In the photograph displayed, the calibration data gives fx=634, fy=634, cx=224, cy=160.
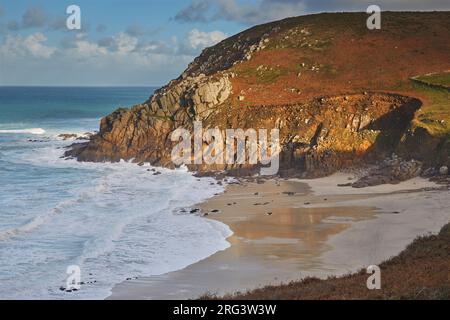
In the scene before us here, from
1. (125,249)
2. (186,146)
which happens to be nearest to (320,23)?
(186,146)

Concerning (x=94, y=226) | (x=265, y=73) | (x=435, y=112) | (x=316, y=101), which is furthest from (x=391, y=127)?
(x=94, y=226)

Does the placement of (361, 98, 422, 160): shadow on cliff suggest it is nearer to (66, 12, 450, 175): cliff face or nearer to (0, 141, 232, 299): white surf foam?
(66, 12, 450, 175): cliff face

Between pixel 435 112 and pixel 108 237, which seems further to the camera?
pixel 435 112

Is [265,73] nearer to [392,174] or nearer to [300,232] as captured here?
[392,174]

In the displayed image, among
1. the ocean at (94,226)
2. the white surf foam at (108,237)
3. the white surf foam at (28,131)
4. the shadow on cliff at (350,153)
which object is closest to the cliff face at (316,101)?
the shadow on cliff at (350,153)

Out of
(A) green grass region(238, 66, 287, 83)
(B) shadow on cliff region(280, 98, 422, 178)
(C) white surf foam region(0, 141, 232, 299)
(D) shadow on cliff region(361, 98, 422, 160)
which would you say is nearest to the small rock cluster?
(B) shadow on cliff region(280, 98, 422, 178)
